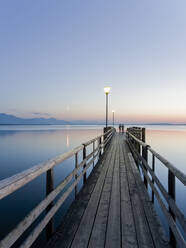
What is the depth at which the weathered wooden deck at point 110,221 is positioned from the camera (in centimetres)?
195

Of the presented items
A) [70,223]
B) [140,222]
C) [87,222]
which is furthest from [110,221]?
[70,223]

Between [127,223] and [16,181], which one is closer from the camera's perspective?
[16,181]

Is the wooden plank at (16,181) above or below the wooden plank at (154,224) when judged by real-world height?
above

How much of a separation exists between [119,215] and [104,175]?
2293mm

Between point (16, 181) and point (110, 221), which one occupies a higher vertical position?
point (16, 181)

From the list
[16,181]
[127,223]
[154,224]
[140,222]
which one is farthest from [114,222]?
[16,181]

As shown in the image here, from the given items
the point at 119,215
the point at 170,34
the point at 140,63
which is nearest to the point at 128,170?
the point at 119,215

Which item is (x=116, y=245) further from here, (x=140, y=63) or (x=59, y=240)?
(x=140, y=63)

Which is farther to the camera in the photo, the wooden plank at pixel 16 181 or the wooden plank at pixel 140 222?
the wooden plank at pixel 140 222

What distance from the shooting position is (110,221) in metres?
2.39

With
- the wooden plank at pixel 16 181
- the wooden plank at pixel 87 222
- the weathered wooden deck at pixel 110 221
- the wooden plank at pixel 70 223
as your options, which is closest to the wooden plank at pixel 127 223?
the weathered wooden deck at pixel 110 221

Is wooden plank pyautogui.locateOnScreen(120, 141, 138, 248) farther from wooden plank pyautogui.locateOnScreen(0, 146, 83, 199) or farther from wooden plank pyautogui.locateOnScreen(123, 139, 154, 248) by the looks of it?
wooden plank pyautogui.locateOnScreen(0, 146, 83, 199)

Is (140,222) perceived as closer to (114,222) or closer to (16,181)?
(114,222)

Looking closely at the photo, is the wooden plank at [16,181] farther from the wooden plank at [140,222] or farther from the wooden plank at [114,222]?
the wooden plank at [140,222]
